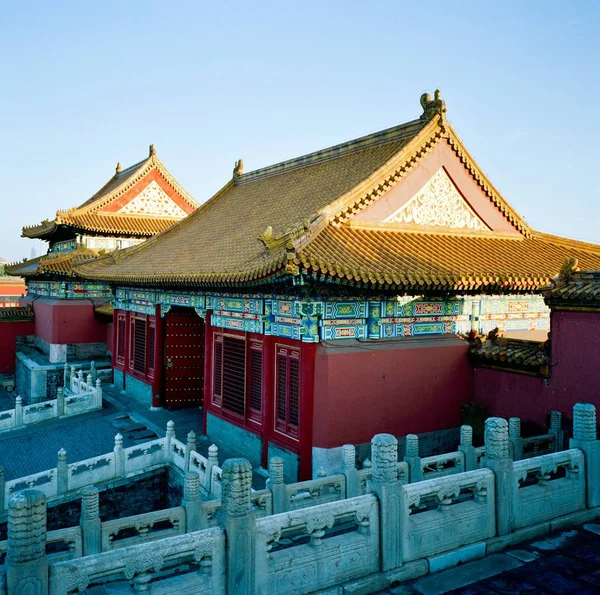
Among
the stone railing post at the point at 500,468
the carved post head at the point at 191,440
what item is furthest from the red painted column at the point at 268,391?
the stone railing post at the point at 500,468

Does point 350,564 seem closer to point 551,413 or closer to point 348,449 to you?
point 348,449

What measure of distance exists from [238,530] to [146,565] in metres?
0.94

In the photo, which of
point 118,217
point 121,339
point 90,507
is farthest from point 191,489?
point 118,217

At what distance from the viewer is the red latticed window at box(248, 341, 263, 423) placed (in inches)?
490

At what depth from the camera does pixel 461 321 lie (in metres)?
12.5

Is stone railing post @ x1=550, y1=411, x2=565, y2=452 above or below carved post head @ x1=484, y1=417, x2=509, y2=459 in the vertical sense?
below

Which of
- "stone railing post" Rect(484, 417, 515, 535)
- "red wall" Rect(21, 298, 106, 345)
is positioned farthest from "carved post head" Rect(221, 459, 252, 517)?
"red wall" Rect(21, 298, 106, 345)

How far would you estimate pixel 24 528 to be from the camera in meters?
4.83

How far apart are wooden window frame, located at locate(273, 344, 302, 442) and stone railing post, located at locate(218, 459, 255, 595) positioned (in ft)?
16.4

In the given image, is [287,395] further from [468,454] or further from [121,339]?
[121,339]

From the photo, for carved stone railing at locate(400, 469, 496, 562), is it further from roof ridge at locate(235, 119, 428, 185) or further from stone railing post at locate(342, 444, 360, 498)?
roof ridge at locate(235, 119, 428, 185)

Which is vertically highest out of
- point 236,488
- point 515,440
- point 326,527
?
point 236,488

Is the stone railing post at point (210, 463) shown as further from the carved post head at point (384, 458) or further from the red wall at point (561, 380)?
the red wall at point (561, 380)

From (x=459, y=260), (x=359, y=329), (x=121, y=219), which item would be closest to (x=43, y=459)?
(x=359, y=329)
